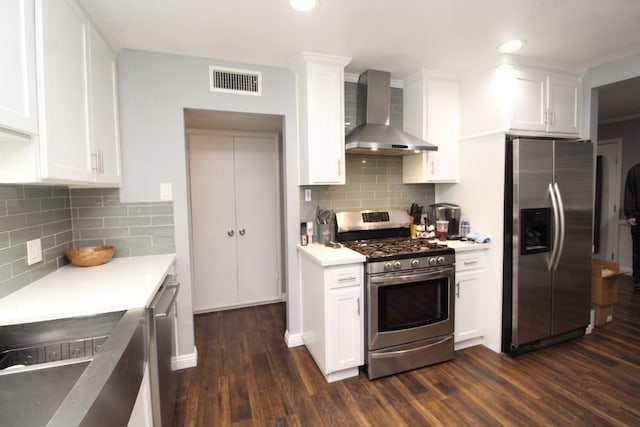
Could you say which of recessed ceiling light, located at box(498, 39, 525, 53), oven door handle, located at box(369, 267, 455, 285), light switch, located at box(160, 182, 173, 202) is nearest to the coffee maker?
oven door handle, located at box(369, 267, 455, 285)

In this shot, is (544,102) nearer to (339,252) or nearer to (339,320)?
(339,252)

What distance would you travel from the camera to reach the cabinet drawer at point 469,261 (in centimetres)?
250

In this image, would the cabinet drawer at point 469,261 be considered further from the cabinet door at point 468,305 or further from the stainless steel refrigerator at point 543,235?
the stainless steel refrigerator at point 543,235

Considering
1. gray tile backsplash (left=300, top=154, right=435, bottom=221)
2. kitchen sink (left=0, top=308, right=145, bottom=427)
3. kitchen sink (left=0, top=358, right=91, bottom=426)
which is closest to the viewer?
kitchen sink (left=0, top=308, right=145, bottom=427)

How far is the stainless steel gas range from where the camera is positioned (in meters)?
2.17

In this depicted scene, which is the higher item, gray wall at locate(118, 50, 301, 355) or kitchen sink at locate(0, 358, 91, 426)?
gray wall at locate(118, 50, 301, 355)

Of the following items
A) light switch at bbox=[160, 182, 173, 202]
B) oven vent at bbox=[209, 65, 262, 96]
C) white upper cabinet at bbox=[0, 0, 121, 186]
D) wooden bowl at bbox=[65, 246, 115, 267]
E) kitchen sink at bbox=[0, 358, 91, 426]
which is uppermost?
oven vent at bbox=[209, 65, 262, 96]

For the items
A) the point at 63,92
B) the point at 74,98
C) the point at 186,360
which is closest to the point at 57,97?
the point at 63,92

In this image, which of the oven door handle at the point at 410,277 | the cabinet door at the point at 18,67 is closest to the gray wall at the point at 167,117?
the cabinet door at the point at 18,67

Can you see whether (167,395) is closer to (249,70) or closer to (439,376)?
(439,376)

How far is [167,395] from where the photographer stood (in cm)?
159

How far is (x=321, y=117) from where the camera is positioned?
2.44m

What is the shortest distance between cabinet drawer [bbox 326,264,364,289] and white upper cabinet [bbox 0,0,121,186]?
1.53 m

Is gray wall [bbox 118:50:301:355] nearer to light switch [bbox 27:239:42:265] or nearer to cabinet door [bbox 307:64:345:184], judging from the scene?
cabinet door [bbox 307:64:345:184]
